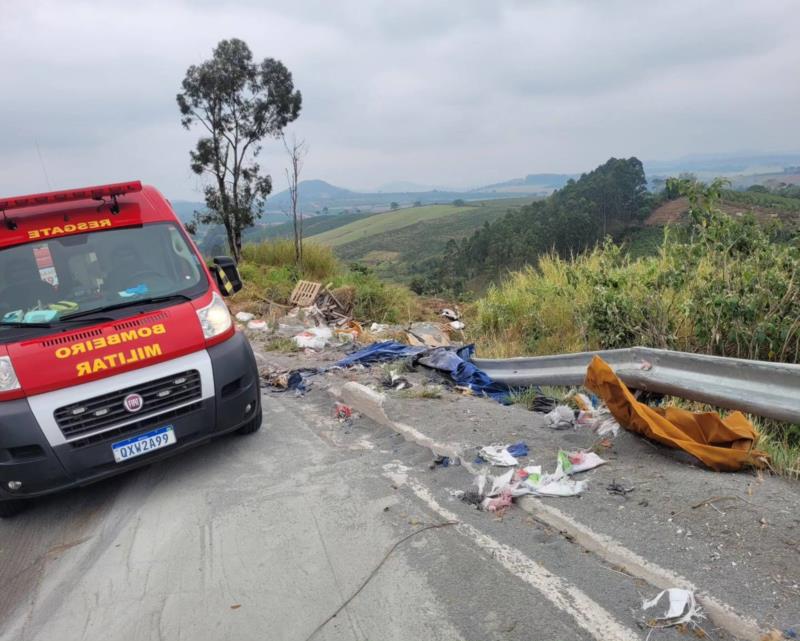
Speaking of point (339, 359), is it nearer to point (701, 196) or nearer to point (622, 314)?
point (622, 314)

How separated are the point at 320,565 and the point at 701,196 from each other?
205 inches

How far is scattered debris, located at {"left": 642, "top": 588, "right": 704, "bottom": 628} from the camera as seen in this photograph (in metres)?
2.39

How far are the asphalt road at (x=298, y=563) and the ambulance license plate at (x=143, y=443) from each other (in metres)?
0.39

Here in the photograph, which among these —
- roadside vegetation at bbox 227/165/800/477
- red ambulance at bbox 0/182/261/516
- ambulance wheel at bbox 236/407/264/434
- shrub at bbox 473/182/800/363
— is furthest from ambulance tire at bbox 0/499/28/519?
shrub at bbox 473/182/800/363

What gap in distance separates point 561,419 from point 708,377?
1142mm

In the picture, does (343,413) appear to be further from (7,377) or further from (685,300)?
(685,300)

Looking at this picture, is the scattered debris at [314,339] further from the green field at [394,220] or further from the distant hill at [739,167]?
the green field at [394,220]

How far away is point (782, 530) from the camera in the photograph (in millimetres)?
2809

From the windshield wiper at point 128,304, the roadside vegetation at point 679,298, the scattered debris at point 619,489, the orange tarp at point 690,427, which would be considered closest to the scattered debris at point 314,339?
the roadside vegetation at point 679,298

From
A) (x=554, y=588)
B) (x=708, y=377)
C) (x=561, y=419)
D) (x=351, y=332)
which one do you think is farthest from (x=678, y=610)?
(x=351, y=332)

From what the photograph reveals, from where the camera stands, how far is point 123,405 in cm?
405

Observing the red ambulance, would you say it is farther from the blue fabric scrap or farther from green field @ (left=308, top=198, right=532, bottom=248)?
green field @ (left=308, top=198, right=532, bottom=248)

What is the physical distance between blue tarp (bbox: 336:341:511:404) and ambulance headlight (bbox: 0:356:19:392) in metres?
4.11

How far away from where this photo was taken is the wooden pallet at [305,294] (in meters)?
15.1
